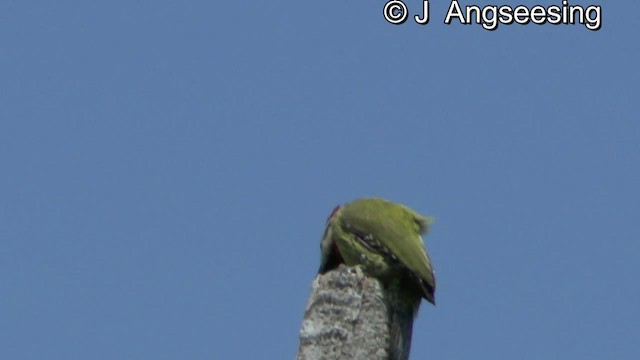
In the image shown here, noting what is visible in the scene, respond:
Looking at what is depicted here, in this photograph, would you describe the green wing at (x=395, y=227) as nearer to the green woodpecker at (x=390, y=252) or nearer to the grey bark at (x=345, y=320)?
the green woodpecker at (x=390, y=252)

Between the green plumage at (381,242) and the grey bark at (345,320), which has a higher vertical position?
the green plumage at (381,242)

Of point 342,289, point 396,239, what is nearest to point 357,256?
point 396,239

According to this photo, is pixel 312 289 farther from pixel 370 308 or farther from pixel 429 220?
pixel 429 220

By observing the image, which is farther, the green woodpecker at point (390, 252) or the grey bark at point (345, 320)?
the green woodpecker at point (390, 252)

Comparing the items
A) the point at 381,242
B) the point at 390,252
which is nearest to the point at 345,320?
the point at 390,252

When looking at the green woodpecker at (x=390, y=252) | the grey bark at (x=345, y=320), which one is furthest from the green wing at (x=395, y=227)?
the grey bark at (x=345, y=320)

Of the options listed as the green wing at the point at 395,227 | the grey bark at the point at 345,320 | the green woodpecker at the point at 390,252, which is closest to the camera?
the grey bark at the point at 345,320

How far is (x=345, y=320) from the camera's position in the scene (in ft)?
24.1

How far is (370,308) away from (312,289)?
36cm

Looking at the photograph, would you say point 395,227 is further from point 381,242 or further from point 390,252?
point 390,252

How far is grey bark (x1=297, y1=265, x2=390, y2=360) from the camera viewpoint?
7.07 metres

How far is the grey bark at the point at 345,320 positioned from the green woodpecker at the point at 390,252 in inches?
5.4

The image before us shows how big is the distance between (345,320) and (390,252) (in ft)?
3.99

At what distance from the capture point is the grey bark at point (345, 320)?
7066 millimetres
